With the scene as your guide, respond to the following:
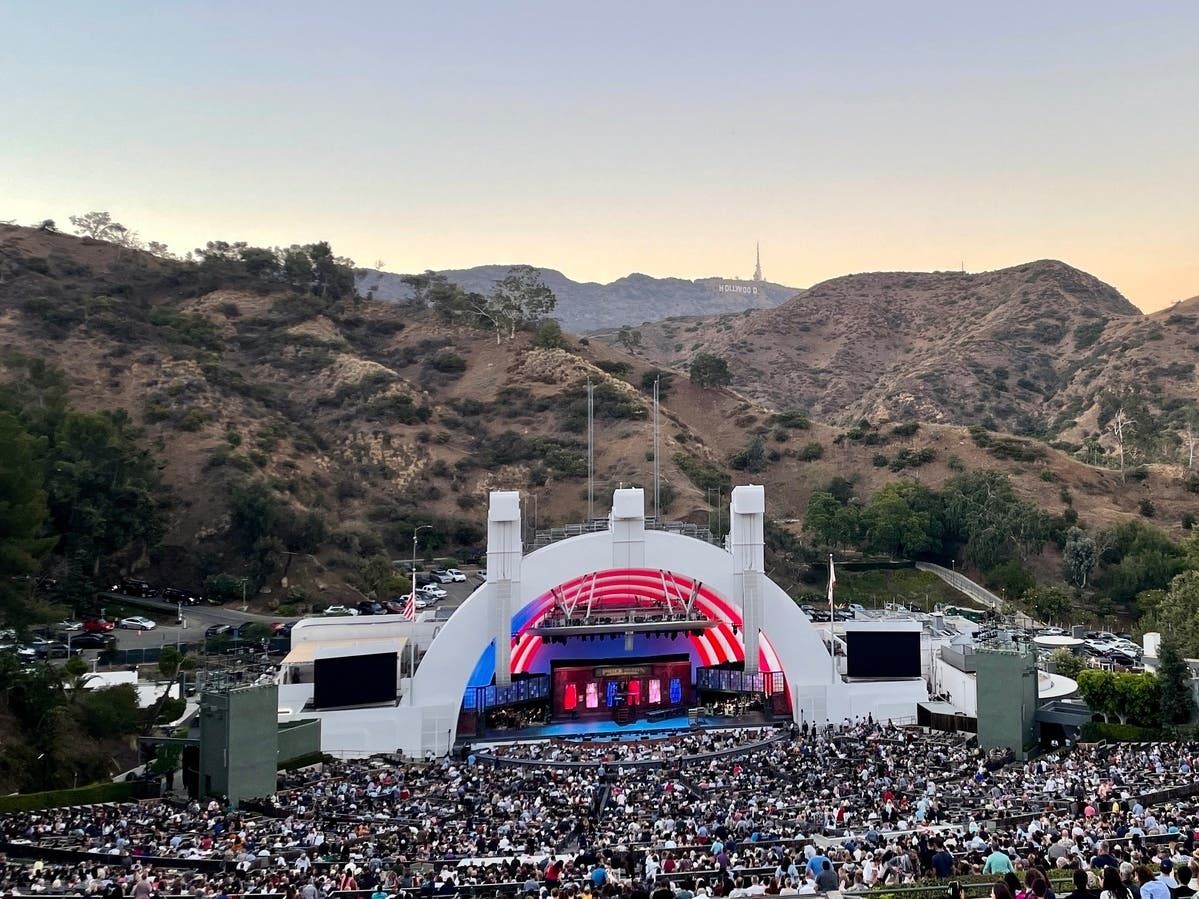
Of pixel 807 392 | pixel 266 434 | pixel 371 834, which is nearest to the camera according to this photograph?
pixel 371 834

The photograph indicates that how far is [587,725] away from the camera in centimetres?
4119

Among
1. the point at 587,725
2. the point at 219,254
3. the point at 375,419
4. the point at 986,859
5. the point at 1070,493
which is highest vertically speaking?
the point at 219,254

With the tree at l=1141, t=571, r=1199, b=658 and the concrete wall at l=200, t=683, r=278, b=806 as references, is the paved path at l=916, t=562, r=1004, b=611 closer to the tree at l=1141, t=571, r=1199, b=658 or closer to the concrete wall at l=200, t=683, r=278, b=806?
the tree at l=1141, t=571, r=1199, b=658

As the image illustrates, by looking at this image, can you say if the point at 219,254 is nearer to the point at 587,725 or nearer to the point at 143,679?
the point at 143,679

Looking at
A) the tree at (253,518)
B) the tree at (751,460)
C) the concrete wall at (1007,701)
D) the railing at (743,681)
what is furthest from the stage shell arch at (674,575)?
the tree at (751,460)

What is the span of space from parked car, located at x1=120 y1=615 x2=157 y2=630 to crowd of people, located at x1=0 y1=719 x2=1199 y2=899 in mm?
25952

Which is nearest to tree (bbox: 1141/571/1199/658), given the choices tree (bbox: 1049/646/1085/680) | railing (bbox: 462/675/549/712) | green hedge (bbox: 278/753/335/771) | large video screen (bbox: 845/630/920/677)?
tree (bbox: 1049/646/1085/680)

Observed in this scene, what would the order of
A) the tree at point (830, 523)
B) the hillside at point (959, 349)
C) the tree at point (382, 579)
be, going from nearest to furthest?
the tree at point (382, 579), the tree at point (830, 523), the hillside at point (959, 349)

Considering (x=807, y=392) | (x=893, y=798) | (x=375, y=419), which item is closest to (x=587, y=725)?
(x=893, y=798)

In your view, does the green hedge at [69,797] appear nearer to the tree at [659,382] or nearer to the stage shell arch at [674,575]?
the stage shell arch at [674,575]

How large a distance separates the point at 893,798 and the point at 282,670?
81.3 ft

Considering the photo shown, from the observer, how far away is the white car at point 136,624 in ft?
185

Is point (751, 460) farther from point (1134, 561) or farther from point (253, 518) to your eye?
point (253, 518)

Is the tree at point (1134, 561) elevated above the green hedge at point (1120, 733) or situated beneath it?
elevated above
